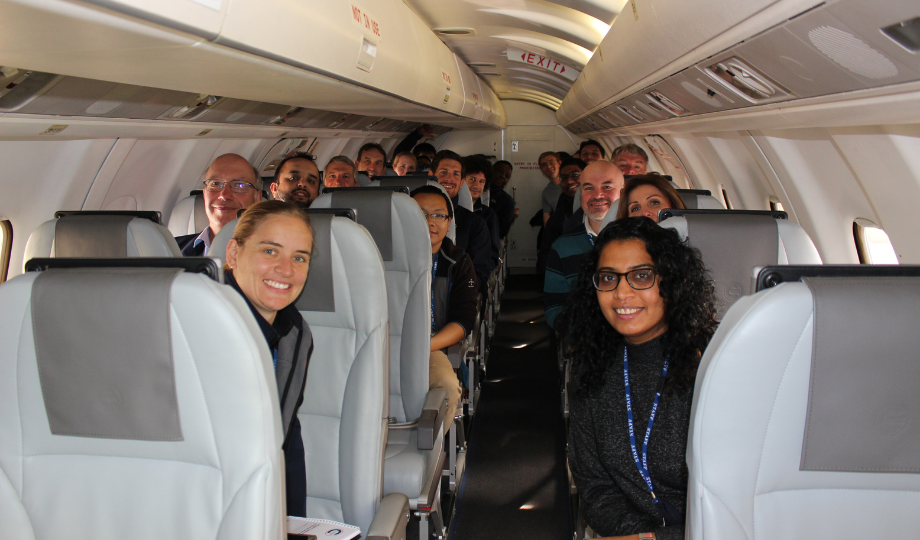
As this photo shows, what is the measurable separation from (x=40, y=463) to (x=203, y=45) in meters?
1.20

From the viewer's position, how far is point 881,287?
1258 millimetres

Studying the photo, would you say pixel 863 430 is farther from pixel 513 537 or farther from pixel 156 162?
pixel 156 162

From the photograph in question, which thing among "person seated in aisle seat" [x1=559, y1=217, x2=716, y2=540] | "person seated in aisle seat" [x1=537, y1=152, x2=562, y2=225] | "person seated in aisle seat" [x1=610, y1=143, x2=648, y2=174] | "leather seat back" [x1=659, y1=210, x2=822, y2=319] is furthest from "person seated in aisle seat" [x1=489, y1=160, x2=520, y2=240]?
"person seated in aisle seat" [x1=559, y1=217, x2=716, y2=540]

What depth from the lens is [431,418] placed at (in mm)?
2850

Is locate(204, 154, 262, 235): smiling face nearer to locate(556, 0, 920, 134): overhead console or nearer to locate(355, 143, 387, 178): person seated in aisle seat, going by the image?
locate(556, 0, 920, 134): overhead console

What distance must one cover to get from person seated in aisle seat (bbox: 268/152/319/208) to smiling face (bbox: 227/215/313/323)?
7.61ft

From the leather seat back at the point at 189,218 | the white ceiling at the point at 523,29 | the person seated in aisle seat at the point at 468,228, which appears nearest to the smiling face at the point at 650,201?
the white ceiling at the point at 523,29

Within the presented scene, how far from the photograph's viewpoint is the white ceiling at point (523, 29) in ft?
16.6

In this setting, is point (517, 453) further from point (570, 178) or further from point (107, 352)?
point (107, 352)

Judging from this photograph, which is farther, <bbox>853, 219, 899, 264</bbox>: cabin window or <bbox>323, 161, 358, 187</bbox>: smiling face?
<bbox>323, 161, 358, 187</bbox>: smiling face

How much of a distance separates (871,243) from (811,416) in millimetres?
3450

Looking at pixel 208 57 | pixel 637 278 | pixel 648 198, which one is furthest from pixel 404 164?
pixel 637 278

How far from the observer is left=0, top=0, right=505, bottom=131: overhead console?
1.55 m

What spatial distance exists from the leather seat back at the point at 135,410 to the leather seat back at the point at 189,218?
3.69 m
